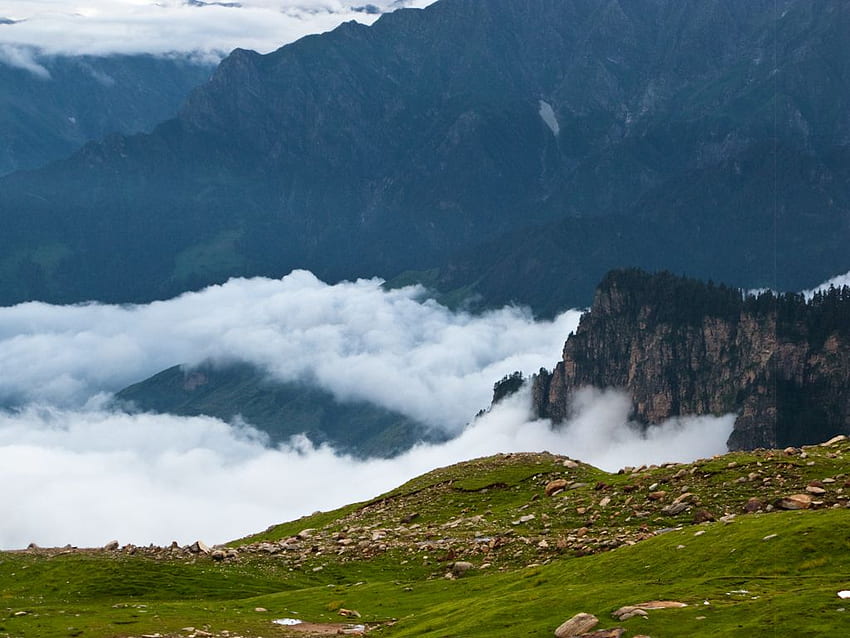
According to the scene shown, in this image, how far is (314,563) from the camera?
80250mm

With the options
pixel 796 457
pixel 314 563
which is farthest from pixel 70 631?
pixel 796 457

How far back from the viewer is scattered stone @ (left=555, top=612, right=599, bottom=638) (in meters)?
46.8

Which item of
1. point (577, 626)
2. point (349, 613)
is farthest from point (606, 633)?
point (349, 613)

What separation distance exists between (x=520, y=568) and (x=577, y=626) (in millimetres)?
25669

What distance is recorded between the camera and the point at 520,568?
7256 centimetres

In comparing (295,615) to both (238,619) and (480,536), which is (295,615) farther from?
(480,536)

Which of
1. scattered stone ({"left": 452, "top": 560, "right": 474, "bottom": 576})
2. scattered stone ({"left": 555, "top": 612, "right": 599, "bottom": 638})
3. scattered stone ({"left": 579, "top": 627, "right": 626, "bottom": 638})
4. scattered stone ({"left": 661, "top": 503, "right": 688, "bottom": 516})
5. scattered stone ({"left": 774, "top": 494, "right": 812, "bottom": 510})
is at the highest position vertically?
scattered stone ({"left": 661, "top": 503, "right": 688, "bottom": 516})

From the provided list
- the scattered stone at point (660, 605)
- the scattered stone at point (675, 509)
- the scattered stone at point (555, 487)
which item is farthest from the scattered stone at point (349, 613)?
the scattered stone at point (555, 487)

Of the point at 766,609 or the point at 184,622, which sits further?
the point at 184,622

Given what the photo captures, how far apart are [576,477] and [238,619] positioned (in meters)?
47.0

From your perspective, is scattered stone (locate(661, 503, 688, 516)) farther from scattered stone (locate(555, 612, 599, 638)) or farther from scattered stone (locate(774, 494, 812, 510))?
scattered stone (locate(555, 612, 599, 638))

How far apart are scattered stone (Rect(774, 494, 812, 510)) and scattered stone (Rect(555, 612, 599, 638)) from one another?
92.1 ft

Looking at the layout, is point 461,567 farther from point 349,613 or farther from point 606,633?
point 606,633

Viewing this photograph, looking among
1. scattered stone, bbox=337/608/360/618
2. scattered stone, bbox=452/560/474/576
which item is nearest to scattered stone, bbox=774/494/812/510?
scattered stone, bbox=452/560/474/576
